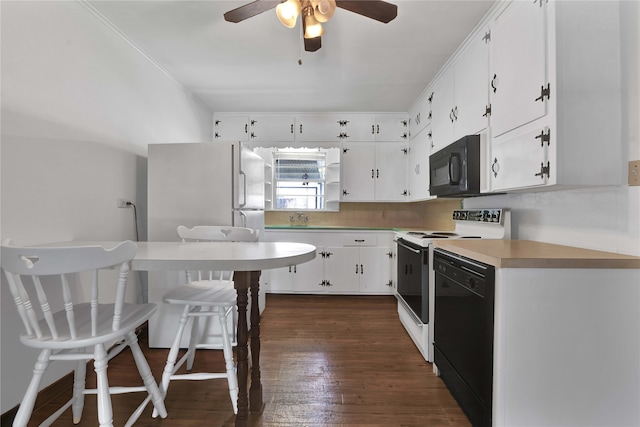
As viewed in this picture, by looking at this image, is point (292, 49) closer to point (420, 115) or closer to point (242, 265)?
point (420, 115)

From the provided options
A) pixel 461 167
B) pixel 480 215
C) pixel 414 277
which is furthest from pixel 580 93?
pixel 414 277

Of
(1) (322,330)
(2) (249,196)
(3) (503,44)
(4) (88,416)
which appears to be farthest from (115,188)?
(3) (503,44)

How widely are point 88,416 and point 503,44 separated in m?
3.05

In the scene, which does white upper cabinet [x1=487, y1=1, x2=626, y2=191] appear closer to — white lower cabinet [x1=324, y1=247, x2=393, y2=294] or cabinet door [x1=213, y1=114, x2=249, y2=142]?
white lower cabinet [x1=324, y1=247, x2=393, y2=294]

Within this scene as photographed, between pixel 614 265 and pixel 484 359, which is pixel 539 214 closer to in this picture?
A: pixel 614 265

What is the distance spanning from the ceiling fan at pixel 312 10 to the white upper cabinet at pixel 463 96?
0.83 m

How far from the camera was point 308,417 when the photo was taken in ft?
5.09

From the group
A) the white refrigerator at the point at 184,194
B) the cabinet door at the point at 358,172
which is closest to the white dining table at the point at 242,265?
the white refrigerator at the point at 184,194

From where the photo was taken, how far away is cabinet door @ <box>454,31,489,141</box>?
198 centimetres

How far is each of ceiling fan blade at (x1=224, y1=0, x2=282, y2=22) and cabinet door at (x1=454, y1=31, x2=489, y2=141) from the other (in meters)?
1.38

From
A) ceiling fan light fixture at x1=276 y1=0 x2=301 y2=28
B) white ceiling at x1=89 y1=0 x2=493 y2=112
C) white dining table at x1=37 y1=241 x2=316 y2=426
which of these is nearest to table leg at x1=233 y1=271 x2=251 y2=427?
white dining table at x1=37 y1=241 x2=316 y2=426

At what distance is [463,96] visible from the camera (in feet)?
7.50

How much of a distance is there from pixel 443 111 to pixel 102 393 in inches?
116

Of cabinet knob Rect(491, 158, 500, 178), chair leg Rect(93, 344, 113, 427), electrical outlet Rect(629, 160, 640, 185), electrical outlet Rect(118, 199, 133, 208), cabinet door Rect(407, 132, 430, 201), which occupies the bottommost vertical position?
chair leg Rect(93, 344, 113, 427)
